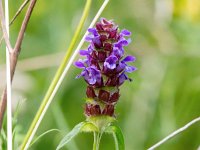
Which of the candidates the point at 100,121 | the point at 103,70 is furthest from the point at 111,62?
the point at 100,121

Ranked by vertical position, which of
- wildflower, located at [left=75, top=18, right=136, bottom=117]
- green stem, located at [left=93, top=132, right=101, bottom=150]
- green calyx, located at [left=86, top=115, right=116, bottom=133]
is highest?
wildflower, located at [left=75, top=18, right=136, bottom=117]

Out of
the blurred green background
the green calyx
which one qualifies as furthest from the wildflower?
the blurred green background

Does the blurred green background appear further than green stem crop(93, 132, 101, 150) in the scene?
Yes

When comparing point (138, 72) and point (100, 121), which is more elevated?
point (138, 72)

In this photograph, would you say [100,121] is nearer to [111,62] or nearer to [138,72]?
[111,62]

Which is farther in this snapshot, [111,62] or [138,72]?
[138,72]

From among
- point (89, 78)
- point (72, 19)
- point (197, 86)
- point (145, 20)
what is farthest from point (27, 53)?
point (89, 78)

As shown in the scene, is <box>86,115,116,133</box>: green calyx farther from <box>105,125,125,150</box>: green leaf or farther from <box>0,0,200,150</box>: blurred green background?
<box>0,0,200,150</box>: blurred green background

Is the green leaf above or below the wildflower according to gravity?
below
